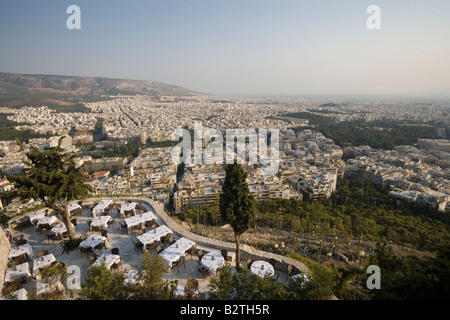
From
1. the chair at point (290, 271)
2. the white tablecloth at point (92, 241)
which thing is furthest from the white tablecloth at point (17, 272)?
the chair at point (290, 271)

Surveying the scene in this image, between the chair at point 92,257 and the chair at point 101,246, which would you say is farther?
the chair at point 101,246

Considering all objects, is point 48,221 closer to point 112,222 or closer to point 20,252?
point 20,252

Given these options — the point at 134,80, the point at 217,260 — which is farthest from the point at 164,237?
the point at 134,80

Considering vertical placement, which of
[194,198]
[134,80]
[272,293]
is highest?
[134,80]

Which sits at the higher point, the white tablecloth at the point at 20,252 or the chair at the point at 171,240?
the white tablecloth at the point at 20,252

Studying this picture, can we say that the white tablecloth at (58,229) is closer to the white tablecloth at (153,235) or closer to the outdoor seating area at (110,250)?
the outdoor seating area at (110,250)

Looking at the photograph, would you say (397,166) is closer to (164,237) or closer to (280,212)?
(280,212)

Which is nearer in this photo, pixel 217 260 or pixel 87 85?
pixel 217 260

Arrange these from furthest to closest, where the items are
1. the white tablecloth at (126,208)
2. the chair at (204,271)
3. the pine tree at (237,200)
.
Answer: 1. the white tablecloth at (126,208)
2. the pine tree at (237,200)
3. the chair at (204,271)
